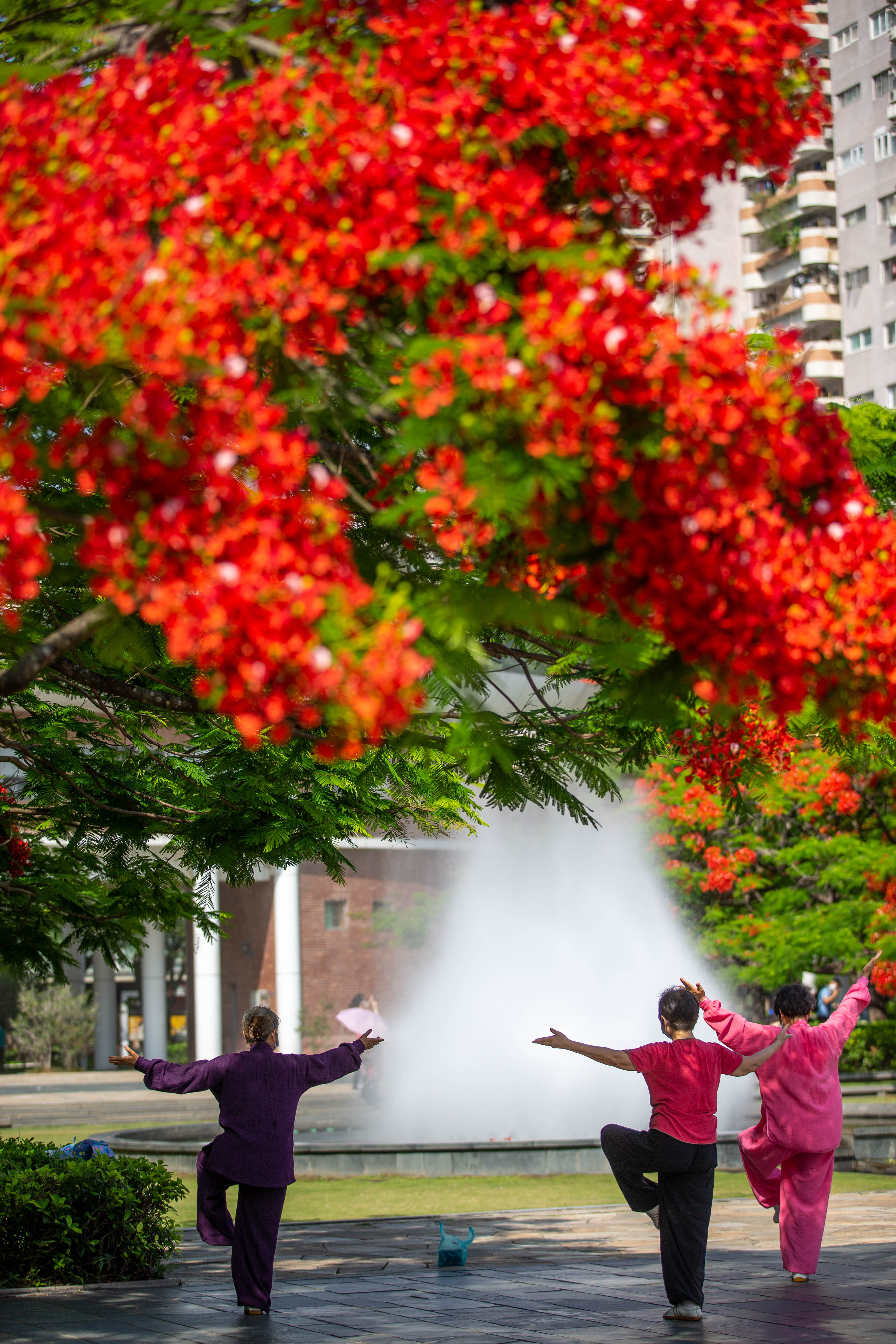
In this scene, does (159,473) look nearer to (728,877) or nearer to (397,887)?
(728,877)

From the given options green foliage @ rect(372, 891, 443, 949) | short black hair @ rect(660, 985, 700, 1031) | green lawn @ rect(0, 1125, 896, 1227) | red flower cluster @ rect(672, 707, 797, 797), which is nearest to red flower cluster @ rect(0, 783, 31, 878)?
short black hair @ rect(660, 985, 700, 1031)

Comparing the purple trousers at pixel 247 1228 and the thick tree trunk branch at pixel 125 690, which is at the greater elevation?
the thick tree trunk branch at pixel 125 690

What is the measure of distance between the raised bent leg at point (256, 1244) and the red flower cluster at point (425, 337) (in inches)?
209

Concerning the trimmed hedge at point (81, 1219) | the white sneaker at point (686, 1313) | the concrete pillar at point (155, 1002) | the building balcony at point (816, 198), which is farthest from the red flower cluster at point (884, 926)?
the building balcony at point (816, 198)

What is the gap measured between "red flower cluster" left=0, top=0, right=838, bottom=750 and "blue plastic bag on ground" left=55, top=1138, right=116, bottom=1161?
271 inches

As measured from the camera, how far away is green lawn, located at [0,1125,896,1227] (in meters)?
14.8

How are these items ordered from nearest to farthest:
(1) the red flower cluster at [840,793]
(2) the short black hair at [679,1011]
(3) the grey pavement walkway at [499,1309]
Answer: (3) the grey pavement walkway at [499,1309] < (2) the short black hair at [679,1011] < (1) the red flower cluster at [840,793]

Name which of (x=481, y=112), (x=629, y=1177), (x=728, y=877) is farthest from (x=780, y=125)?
(x=728, y=877)

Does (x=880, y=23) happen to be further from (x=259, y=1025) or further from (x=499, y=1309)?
(x=499, y=1309)

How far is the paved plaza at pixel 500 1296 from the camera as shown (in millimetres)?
7941

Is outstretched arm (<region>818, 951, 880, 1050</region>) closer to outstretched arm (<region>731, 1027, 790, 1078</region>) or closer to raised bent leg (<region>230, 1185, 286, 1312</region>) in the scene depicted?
outstretched arm (<region>731, 1027, 790, 1078</region>)

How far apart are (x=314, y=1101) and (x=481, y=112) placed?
107ft

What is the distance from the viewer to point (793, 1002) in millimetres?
9633

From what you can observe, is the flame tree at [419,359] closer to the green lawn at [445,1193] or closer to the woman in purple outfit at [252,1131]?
the woman in purple outfit at [252,1131]
